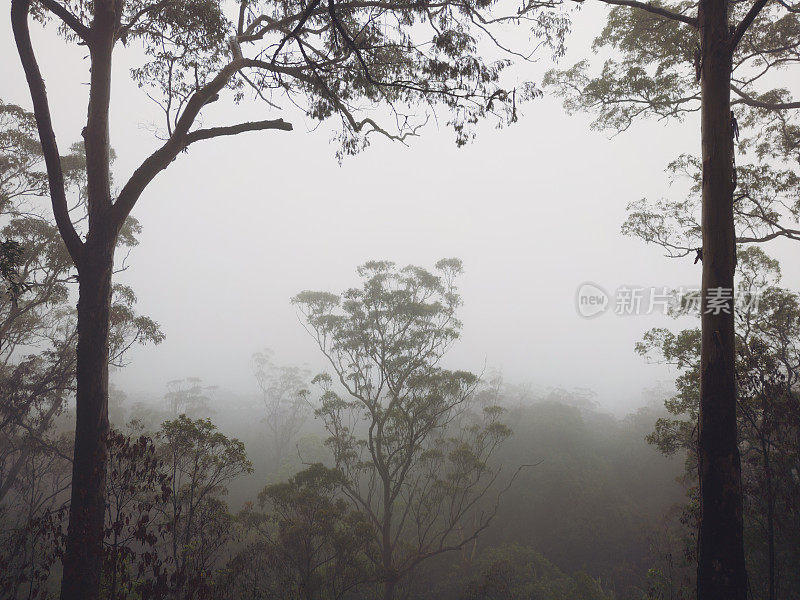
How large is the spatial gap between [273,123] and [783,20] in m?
11.9

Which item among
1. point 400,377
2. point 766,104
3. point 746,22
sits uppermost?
point 766,104

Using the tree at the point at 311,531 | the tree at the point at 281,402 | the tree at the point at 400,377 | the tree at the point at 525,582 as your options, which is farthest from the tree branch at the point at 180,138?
the tree at the point at 281,402

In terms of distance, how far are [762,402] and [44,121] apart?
38.3 feet

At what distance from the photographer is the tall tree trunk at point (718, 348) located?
309 cm

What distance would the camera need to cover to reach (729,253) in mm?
3445

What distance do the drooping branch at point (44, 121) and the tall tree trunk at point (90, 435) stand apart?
0.24m

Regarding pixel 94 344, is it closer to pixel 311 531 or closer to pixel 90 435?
pixel 90 435

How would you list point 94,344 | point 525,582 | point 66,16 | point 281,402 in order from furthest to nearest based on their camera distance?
point 281,402
point 525,582
point 66,16
point 94,344

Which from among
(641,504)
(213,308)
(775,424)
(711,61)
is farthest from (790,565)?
(213,308)

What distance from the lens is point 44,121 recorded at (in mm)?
4117

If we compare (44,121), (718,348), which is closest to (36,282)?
(44,121)

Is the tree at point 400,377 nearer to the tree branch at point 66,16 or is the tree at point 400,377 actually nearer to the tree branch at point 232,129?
the tree branch at point 232,129

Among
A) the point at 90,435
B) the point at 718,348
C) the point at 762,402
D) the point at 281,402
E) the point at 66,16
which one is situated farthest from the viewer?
the point at 281,402

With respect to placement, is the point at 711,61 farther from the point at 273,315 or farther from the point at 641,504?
the point at 273,315
